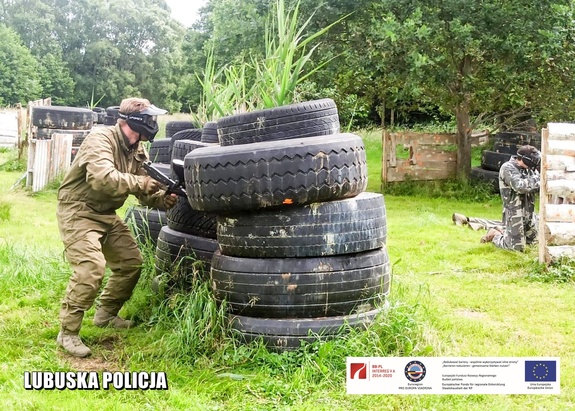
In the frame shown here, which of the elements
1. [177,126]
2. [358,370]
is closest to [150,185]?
[358,370]

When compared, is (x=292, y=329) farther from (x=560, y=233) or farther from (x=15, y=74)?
(x=15, y=74)

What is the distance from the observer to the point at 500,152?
54.5 ft

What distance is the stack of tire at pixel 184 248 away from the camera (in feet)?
20.2

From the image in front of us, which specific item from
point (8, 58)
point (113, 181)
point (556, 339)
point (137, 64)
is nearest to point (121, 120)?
point (113, 181)

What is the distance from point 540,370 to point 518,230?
16.7 feet

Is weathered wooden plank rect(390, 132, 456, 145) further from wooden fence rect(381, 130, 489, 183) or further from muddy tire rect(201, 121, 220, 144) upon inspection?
muddy tire rect(201, 121, 220, 144)

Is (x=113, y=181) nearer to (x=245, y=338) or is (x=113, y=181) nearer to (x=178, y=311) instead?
(x=178, y=311)

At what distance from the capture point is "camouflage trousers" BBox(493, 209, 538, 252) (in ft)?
31.9

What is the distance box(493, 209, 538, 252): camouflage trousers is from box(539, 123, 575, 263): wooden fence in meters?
1.19

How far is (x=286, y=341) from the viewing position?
5.15m

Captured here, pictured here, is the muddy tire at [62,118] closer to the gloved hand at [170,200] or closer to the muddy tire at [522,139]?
the muddy tire at [522,139]

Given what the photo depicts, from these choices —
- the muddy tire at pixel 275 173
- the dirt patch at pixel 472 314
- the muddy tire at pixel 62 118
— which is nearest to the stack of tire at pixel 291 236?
the muddy tire at pixel 275 173

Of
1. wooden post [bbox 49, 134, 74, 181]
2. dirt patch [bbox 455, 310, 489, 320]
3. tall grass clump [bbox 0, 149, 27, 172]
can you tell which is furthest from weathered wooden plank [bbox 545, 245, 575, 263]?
tall grass clump [bbox 0, 149, 27, 172]

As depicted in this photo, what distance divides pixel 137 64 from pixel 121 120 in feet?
183
